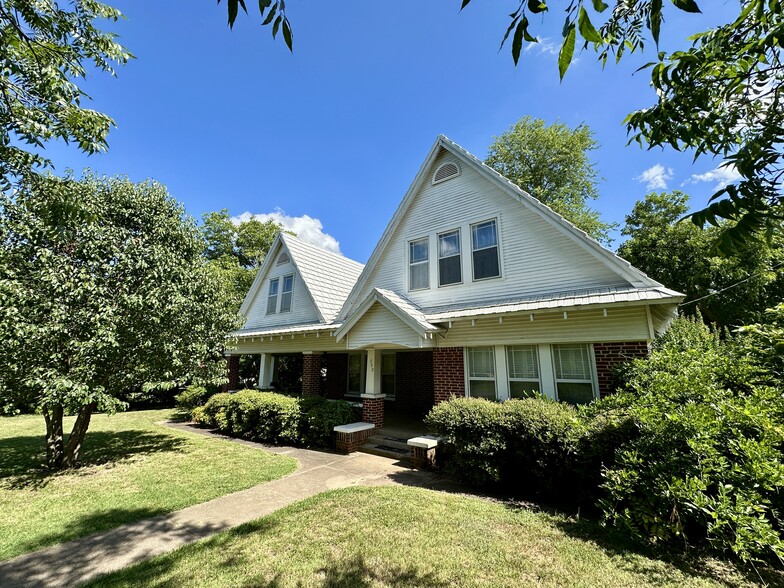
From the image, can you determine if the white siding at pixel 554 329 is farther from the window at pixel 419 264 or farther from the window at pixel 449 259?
the window at pixel 419 264

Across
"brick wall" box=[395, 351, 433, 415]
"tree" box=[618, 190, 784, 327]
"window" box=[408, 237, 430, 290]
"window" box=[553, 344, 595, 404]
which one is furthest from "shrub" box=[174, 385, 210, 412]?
"tree" box=[618, 190, 784, 327]

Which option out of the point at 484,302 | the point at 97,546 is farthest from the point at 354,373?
the point at 97,546

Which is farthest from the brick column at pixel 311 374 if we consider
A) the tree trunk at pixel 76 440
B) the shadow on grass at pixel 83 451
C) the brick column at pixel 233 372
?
the tree trunk at pixel 76 440

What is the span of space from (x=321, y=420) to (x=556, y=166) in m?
23.7

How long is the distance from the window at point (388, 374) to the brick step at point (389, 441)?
5.36 m

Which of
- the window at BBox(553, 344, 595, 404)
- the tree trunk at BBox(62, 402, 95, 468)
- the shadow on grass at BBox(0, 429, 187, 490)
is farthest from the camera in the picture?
the tree trunk at BBox(62, 402, 95, 468)

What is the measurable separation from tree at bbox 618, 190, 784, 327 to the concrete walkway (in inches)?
805

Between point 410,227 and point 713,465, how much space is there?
31.6 ft

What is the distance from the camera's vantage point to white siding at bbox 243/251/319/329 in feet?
49.3

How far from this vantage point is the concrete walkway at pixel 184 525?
13.8ft

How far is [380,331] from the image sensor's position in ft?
33.6

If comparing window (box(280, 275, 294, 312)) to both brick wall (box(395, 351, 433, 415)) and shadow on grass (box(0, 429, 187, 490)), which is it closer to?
brick wall (box(395, 351, 433, 415))

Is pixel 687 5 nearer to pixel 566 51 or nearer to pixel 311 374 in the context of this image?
pixel 566 51

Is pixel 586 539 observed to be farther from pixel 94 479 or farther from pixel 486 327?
pixel 94 479
